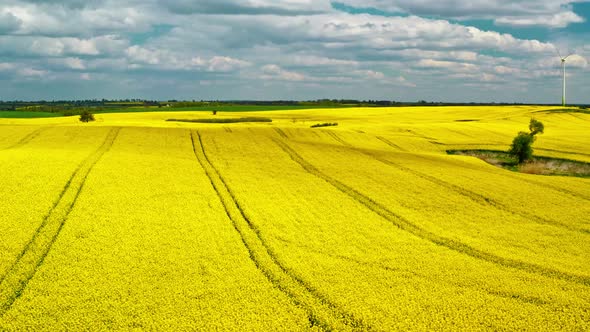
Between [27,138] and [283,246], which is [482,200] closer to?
[283,246]

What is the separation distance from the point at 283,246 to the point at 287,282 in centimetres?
285

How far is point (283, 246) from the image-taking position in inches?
623

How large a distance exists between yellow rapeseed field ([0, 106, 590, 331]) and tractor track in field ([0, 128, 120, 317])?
6cm

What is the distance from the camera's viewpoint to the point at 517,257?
50.5 ft

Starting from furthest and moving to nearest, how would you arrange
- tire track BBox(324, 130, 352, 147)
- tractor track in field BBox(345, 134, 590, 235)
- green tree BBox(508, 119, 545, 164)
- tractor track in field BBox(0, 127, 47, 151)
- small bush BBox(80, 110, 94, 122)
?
small bush BBox(80, 110, 94, 122) → tire track BBox(324, 130, 352, 147) → green tree BBox(508, 119, 545, 164) → tractor track in field BBox(0, 127, 47, 151) → tractor track in field BBox(345, 134, 590, 235)

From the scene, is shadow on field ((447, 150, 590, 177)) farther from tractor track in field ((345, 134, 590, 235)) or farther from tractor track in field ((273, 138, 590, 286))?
tractor track in field ((273, 138, 590, 286))

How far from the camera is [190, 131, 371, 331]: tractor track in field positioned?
1096 cm

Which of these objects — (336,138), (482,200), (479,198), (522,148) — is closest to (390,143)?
(336,138)

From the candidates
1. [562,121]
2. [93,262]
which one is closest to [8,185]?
[93,262]

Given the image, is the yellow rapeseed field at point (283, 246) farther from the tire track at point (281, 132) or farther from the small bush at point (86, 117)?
the small bush at point (86, 117)

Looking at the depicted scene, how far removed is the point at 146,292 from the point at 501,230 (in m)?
12.4

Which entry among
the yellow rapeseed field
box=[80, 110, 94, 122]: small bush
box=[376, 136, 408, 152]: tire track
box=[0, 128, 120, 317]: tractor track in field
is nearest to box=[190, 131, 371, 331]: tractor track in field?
the yellow rapeseed field

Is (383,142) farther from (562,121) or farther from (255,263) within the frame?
(562,121)

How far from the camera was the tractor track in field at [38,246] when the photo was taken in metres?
12.3
